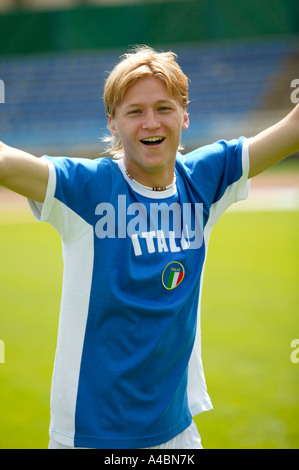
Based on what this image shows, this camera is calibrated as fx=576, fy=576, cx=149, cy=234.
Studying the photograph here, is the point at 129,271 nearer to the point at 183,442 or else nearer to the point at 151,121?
the point at 151,121

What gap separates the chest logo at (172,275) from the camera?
6.09ft

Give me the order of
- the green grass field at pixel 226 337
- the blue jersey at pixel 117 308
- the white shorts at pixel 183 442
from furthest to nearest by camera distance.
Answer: the green grass field at pixel 226 337 < the white shorts at pixel 183 442 < the blue jersey at pixel 117 308

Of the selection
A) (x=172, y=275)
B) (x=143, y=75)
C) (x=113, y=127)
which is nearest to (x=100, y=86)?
(x=113, y=127)

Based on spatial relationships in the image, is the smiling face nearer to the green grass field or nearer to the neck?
the neck

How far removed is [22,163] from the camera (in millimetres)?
1655

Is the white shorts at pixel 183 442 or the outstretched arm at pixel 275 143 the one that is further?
the outstretched arm at pixel 275 143

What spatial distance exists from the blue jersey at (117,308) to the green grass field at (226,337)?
1.48m

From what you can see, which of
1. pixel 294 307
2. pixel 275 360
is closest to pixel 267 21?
pixel 294 307

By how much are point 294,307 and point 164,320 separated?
4.34 metres

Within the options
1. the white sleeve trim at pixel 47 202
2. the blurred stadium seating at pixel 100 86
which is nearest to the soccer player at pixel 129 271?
the white sleeve trim at pixel 47 202

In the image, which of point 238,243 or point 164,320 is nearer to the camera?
point 164,320

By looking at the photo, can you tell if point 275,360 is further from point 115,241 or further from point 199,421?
point 115,241

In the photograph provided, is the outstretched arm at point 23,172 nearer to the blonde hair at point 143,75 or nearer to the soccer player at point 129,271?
the soccer player at point 129,271

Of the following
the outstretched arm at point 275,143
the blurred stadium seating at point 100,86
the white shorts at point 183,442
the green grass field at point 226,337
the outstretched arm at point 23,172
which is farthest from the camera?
the blurred stadium seating at point 100,86
